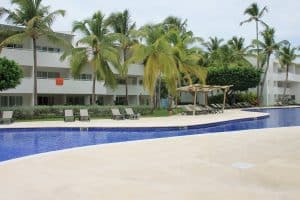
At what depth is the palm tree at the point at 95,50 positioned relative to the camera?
3031cm

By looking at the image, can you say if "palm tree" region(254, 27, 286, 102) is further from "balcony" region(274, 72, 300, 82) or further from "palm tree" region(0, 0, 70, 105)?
"palm tree" region(0, 0, 70, 105)

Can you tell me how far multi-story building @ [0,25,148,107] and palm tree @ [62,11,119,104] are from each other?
3514 millimetres

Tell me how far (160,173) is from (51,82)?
27.9m

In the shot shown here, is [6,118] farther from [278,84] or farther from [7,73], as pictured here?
[278,84]

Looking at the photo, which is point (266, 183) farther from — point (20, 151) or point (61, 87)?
point (61, 87)

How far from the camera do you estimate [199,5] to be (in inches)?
776

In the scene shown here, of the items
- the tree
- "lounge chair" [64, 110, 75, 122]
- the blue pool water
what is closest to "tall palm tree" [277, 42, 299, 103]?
the blue pool water

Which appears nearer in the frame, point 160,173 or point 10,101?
point 160,173

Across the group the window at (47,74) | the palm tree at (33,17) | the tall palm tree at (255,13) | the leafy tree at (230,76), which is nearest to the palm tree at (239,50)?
the tall palm tree at (255,13)

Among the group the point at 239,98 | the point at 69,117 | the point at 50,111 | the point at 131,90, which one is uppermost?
the point at 131,90

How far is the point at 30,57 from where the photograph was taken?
33125 millimetres

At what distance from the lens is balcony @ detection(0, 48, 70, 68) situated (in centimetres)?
3200

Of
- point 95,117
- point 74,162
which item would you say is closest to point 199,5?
point 95,117

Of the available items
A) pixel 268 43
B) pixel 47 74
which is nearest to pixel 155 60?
pixel 47 74
